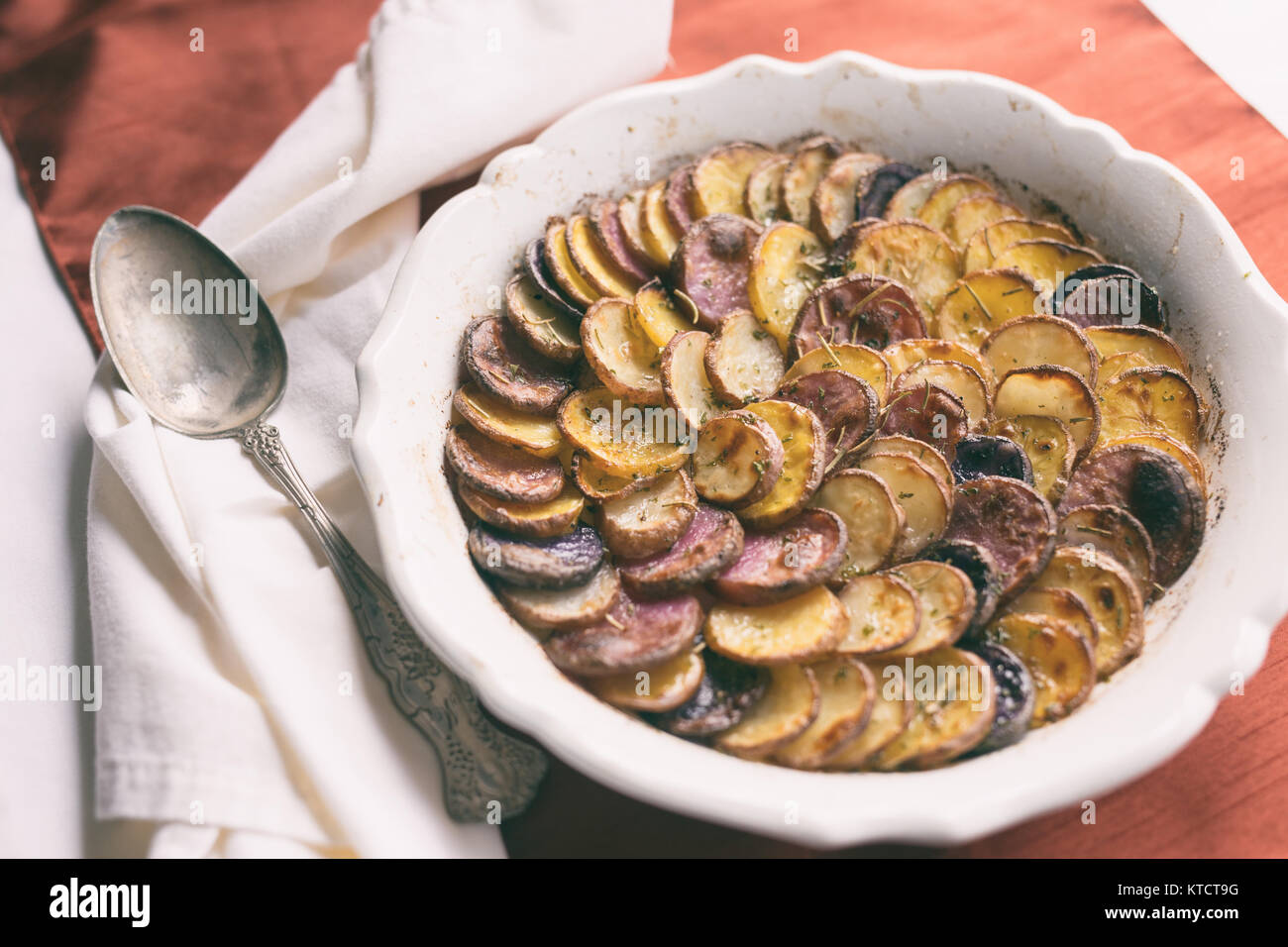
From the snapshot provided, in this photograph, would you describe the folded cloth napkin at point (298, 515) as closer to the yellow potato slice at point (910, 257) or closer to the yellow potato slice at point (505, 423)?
the yellow potato slice at point (505, 423)

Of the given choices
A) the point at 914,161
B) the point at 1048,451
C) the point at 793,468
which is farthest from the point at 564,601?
the point at 914,161

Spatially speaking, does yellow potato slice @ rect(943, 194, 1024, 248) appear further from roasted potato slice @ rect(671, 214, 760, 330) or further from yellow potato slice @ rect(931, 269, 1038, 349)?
roasted potato slice @ rect(671, 214, 760, 330)

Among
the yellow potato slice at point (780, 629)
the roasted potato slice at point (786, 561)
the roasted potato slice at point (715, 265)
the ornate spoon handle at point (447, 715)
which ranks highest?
the roasted potato slice at point (715, 265)

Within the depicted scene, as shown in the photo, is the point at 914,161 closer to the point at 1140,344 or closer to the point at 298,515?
the point at 1140,344

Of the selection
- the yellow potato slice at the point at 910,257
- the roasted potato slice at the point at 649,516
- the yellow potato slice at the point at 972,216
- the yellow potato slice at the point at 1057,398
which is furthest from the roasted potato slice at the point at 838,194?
the roasted potato slice at the point at 649,516
